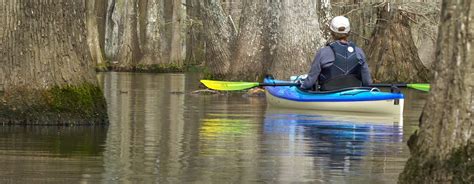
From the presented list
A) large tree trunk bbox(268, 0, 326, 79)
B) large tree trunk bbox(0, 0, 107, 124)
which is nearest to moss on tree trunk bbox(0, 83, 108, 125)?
large tree trunk bbox(0, 0, 107, 124)

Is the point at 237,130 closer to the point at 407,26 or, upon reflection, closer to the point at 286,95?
the point at 286,95

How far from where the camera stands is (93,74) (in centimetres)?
1442

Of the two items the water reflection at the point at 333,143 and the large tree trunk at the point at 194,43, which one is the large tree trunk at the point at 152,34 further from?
the water reflection at the point at 333,143

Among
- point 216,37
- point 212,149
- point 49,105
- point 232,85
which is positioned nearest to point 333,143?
point 212,149

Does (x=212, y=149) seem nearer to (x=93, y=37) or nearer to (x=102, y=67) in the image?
(x=102, y=67)

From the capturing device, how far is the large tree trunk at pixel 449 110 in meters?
7.41

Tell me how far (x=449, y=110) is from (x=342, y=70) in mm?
11332

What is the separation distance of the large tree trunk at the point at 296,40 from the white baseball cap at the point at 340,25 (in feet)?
24.5

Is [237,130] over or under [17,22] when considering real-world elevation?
under

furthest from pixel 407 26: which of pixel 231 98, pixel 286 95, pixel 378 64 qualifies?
pixel 286 95

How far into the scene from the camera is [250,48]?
90.9 ft

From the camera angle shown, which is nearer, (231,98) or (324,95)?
(324,95)

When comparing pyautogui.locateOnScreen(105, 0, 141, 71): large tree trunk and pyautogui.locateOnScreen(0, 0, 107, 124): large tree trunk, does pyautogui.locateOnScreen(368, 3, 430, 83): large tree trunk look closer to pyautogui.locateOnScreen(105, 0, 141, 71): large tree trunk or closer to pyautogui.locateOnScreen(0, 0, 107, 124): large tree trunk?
pyautogui.locateOnScreen(105, 0, 141, 71): large tree trunk

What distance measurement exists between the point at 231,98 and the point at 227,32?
29.1 ft
